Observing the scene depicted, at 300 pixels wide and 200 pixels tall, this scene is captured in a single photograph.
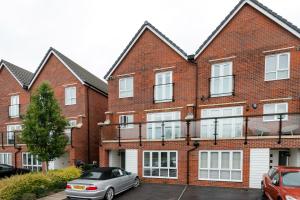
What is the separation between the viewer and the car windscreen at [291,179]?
6.95 metres

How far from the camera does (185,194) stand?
10.1 metres

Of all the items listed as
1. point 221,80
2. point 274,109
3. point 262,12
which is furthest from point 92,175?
point 262,12

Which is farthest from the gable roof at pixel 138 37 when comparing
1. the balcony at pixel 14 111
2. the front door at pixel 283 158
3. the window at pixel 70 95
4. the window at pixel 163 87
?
the balcony at pixel 14 111

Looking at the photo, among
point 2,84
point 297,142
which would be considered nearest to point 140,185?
point 297,142

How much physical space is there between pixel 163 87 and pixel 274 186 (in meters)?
9.00

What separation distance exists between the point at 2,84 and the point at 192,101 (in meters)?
19.2

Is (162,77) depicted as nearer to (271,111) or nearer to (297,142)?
(271,111)

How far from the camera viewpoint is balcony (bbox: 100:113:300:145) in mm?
10453

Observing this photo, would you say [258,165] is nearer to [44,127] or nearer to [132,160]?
[132,160]

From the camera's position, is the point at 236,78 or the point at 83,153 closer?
the point at 236,78

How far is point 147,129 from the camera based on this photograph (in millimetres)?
14172

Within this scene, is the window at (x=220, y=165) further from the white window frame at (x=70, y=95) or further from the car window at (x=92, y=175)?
the white window frame at (x=70, y=95)

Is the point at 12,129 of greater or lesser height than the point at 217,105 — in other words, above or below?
below

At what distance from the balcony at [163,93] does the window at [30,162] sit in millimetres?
10768
